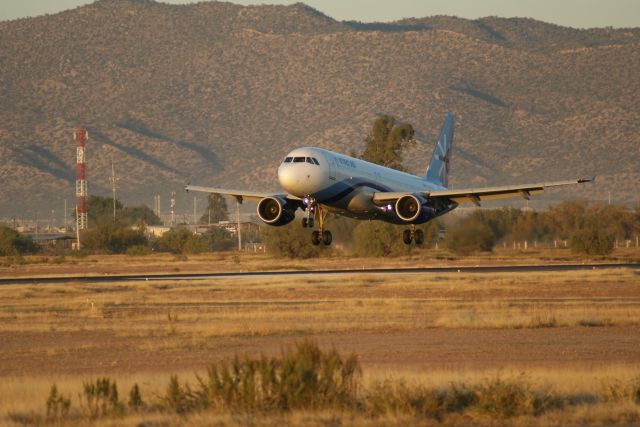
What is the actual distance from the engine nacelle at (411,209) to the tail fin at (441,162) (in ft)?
43.4

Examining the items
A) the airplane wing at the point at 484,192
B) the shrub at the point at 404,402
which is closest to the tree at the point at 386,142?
the airplane wing at the point at 484,192

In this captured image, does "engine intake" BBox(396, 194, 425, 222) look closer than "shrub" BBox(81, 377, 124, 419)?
No

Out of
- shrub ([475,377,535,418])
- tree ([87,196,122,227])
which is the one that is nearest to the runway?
shrub ([475,377,535,418])

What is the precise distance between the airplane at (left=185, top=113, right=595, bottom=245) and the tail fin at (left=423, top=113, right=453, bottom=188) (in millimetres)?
7354

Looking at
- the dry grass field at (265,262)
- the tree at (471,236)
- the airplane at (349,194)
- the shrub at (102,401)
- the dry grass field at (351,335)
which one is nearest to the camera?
the shrub at (102,401)

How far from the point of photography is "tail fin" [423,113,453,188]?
66.1 m

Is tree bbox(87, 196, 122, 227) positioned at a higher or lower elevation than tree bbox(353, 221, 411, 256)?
higher

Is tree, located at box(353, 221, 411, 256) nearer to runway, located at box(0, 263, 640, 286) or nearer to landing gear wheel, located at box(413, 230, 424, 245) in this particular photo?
runway, located at box(0, 263, 640, 286)

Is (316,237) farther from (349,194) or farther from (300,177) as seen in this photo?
(300,177)

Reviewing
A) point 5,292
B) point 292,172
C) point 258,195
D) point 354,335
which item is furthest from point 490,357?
point 5,292

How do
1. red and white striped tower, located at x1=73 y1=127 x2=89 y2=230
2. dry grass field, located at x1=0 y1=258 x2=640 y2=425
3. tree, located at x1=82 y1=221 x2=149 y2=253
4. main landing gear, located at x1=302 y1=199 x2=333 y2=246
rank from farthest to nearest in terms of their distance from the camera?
1. tree, located at x1=82 y1=221 x2=149 y2=253
2. red and white striped tower, located at x1=73 y1=127 x2=89 y2=230
3. main landing gear, located at x1=302 y1=199 x2=333 y2=246
4. dry grass field, located at x1=0 y1=258 x2=640 y2=425

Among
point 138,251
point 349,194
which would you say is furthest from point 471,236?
point 138,251

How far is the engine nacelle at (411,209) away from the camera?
51.0 meters

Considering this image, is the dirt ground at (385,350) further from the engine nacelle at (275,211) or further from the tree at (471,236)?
the tree at (471,236)
